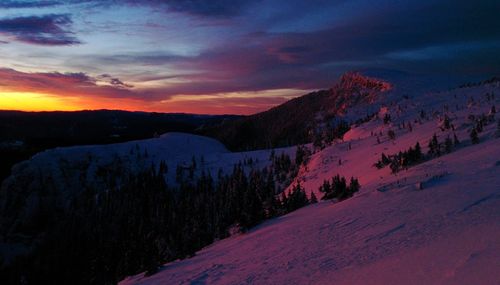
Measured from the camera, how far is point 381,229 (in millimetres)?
11094

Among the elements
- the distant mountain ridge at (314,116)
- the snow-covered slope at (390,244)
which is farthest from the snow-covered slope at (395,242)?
the distant mountain ridge at (314,116)

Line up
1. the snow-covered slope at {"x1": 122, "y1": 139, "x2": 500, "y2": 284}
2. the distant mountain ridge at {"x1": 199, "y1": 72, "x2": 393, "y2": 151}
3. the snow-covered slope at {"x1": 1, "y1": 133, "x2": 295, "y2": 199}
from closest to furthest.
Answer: the snow-covered slope at {"x1": 122, "y1": 139, "x2": 500, "y2": 284} → the snow-covered slope at {"x1": 1, "y1": 133, "x2": 295, "y2": 199} → the distant mountain ridge at {"x1": 199, "y1": 72, "x2": 393, "y2": 151}

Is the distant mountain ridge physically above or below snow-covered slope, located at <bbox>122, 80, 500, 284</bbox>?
above

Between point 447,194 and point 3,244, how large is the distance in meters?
93.4

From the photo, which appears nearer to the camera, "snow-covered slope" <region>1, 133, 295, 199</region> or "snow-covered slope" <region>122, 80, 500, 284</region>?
"snow-covered slope" <region>122, 80, 500, 284</region>

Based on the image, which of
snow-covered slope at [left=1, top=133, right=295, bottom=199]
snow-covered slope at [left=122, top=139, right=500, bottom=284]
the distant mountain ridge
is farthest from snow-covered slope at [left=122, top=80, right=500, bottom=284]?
the distant mountain ridge

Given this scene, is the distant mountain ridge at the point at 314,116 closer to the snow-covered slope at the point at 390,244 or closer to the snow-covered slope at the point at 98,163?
the snow-covered slope at the point at 98,163

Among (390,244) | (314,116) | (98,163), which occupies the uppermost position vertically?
(314,116)

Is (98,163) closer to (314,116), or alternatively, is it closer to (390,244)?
(390,244)

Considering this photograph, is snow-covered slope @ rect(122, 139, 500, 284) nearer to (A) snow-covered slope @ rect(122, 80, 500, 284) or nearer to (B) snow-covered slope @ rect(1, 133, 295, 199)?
(A) snow-covered slope @ rect(122, 80, 500, 284)

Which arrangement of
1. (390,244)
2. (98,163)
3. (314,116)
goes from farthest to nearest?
(314,116), (98,163), (390,244)

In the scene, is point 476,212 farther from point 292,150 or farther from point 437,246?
point 292,150

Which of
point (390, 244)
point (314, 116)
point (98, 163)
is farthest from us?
point (314, 116)

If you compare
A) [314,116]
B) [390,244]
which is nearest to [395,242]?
[390,244]
